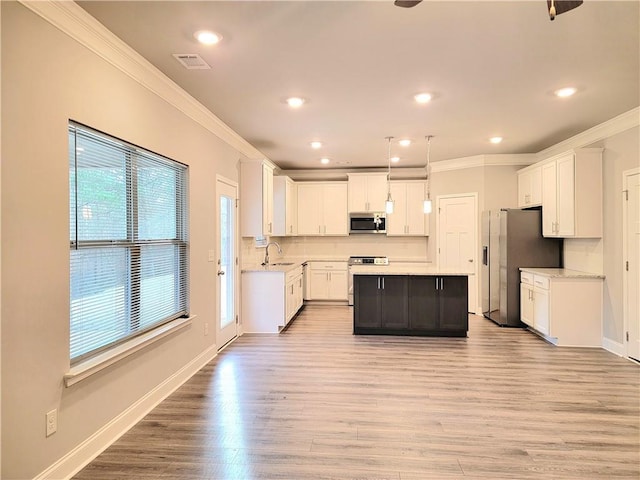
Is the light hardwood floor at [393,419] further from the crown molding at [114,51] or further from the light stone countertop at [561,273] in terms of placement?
the crown molding at [114,51]

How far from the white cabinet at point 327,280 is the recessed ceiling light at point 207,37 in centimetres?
549

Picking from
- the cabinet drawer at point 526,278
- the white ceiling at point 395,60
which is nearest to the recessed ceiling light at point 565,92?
the white ceiling at point 395,60

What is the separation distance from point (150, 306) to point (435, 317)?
366 cm

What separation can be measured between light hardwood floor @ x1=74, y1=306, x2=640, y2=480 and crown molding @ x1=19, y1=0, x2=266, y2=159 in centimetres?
252

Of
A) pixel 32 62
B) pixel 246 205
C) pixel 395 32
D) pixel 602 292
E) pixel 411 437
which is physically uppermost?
pixel 395 32

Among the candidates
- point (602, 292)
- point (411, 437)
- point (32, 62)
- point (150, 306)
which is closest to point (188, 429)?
point (150, 306)

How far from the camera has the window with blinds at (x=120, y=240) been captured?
234 centimetres

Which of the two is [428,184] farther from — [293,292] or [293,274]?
[293,292]

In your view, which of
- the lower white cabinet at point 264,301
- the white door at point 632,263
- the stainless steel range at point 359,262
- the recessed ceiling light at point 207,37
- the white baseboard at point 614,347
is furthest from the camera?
the stainless steel range at point 359,262

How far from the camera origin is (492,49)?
268 centimetres

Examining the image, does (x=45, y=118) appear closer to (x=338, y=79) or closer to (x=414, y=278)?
(x=338, y=79)

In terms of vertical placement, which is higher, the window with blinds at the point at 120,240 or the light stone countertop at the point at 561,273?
the window with blinds at the point at 120,240

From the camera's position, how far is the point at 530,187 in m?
5.90

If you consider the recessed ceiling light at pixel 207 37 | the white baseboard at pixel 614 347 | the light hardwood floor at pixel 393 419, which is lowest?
the light hardwood floor at pixel 393 419
